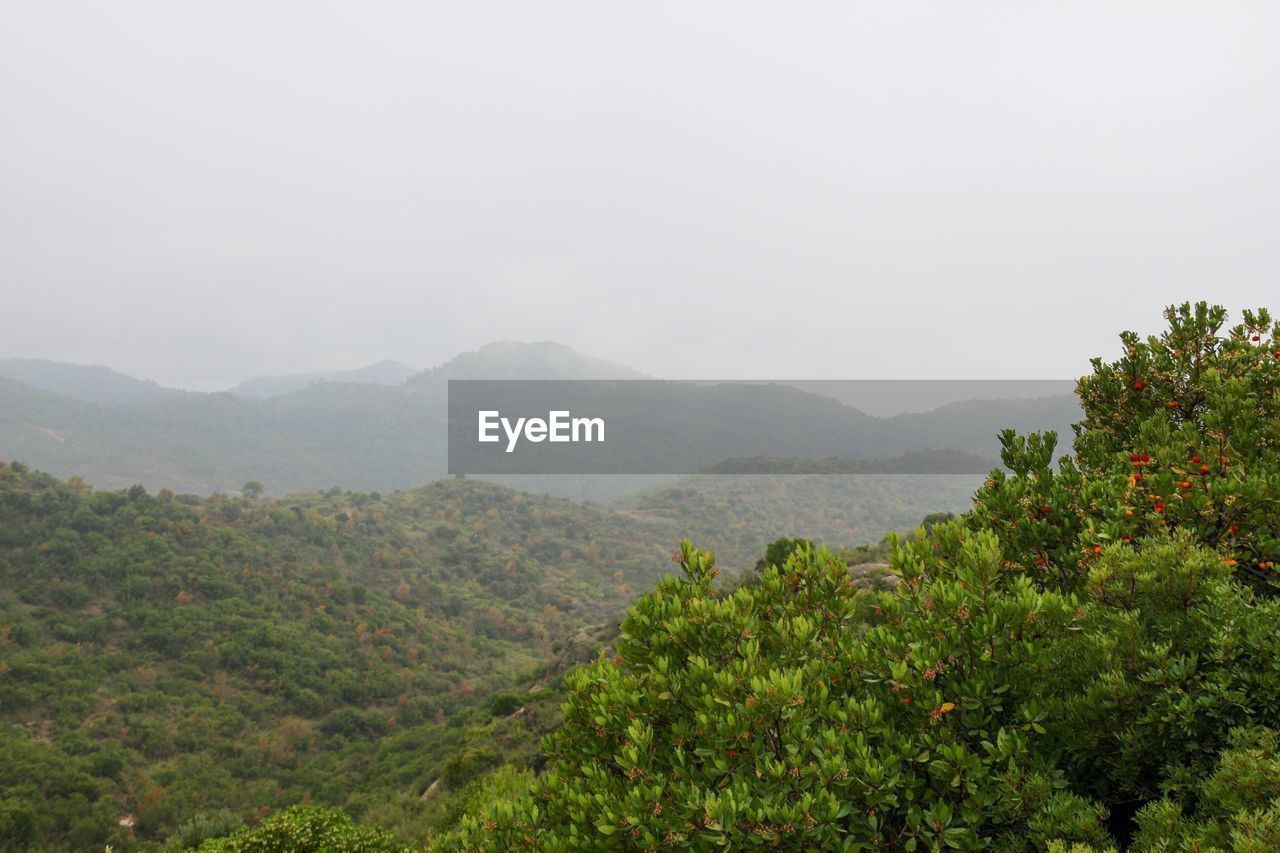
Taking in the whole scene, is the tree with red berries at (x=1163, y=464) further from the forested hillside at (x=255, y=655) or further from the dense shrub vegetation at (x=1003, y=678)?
the forested hillside at (x=255, y=655)

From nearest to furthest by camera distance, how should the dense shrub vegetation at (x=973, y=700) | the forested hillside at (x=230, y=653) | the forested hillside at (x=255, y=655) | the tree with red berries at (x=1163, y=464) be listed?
the dense shrub vegetation at (x=973, y=700)
the tree with red berries at (x=1163, y=464)
the forested hillside at (x=255, y=655)
the forested hillside at (x=230, y=653)

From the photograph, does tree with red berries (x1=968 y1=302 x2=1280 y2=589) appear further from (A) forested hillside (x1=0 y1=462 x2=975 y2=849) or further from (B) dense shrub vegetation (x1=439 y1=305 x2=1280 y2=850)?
(A) forested hillside (x1=0 y1=462 x2=975 y2=849)

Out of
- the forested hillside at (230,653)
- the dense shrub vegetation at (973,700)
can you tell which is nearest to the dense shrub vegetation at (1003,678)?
the dense shrub vegetation at (973,700)

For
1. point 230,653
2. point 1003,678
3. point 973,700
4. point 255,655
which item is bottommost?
point 255,655

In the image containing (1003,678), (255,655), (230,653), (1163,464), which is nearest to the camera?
(1003,678)

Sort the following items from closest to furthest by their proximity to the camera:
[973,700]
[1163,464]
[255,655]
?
[973,700]
[1163,464]
[255,655]

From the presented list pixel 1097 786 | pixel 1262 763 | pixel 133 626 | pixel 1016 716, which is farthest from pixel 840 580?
pixel 133 626

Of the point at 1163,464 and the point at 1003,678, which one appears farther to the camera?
the point at 1163,464

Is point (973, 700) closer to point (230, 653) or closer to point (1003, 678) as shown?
point (1003, 678)

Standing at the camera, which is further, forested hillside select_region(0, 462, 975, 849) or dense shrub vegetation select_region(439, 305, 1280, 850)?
forested hillside select_region(0, 462, 975, 849)

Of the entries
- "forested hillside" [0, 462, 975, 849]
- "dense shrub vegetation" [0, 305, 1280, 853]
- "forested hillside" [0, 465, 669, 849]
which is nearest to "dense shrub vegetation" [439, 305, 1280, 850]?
"dense shrub vegetation" [0, 305, 1280, 853]

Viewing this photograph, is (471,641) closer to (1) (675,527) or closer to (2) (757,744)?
(1) (675,527)

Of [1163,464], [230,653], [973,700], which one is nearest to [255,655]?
[230,653]

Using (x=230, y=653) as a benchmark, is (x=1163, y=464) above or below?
above
